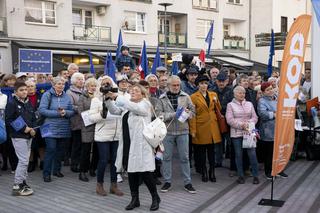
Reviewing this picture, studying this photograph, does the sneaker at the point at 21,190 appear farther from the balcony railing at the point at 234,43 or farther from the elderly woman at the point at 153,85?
the balcony railing at the point at 234,43

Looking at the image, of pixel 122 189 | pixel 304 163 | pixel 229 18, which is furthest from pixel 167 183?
pixel 229 18

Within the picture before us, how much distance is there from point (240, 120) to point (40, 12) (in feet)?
59.3

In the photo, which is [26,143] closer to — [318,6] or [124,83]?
[124,83]

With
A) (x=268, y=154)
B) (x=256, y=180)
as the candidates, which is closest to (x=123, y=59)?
(x=268, y=154)

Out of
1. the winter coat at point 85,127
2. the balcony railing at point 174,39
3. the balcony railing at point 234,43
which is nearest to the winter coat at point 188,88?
the winter coat at point 85,127

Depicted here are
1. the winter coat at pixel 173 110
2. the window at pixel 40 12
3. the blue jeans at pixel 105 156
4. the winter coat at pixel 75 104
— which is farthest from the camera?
the window at pixel 40 12

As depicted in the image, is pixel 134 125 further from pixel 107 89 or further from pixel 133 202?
pixel 133 202

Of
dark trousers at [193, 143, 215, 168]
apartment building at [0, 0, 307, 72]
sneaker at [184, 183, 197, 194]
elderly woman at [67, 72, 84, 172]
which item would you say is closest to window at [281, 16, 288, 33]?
apartment building at [0, 0, 307, 72]

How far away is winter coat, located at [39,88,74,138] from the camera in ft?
24.5

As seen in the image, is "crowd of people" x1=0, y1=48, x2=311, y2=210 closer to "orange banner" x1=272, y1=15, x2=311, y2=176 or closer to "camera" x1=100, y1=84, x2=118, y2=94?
"camera" x1=100, y1=84, x2=118, y2=94

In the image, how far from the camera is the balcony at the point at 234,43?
32.8 meters

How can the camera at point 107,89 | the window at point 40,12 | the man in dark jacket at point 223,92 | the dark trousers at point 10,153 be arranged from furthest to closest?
1. the window at point 40,12
2. the dark trousers at point 10,153
3. the man in dark jacket at point 223,92
4. the camera at point 107,89

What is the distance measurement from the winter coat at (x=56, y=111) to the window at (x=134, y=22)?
61.7 ft

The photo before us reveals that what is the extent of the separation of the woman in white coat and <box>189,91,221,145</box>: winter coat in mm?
1590
